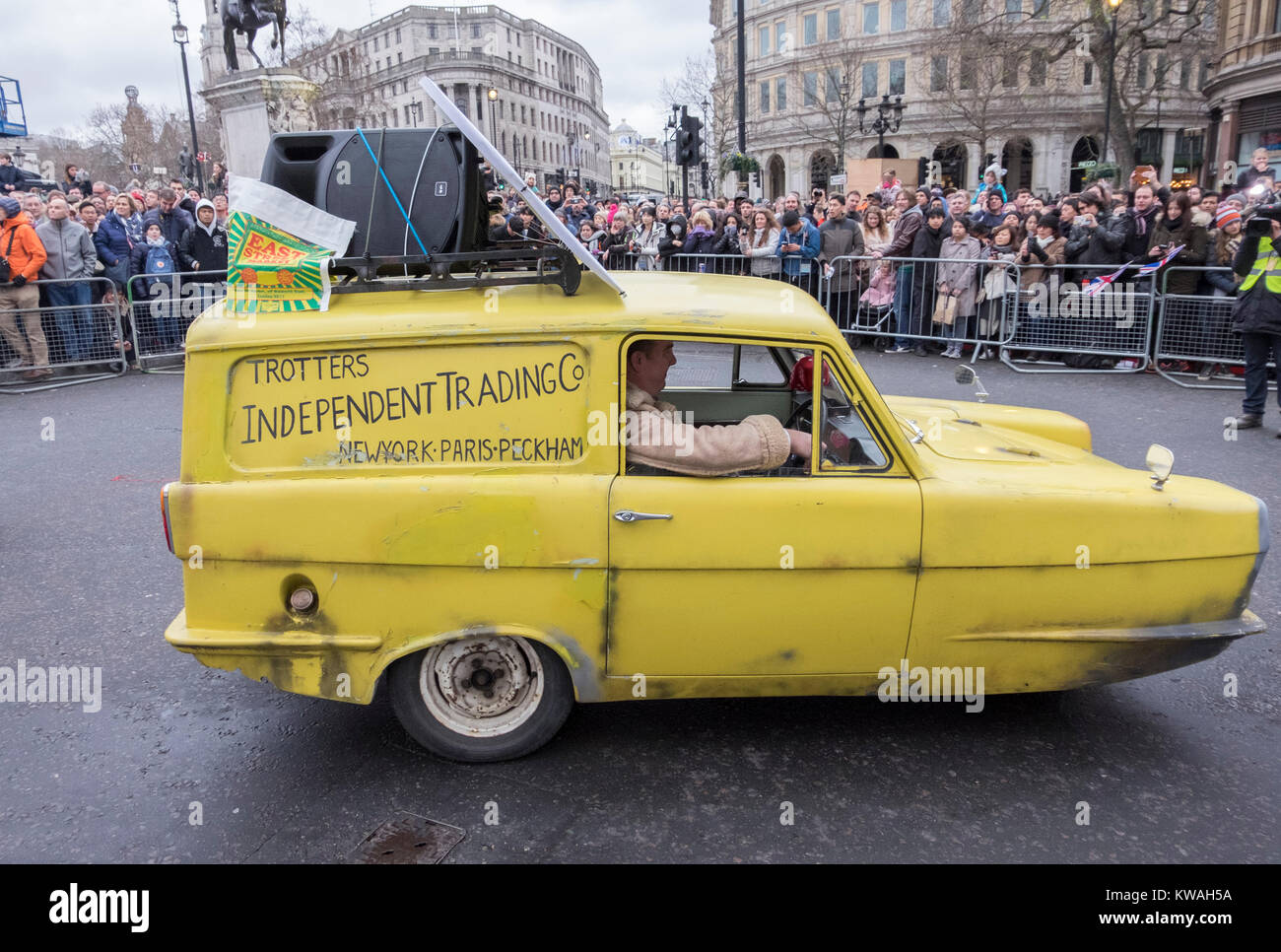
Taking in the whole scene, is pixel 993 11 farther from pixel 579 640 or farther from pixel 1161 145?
pixel 579 640

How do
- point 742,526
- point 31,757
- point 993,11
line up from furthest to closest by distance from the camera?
point 993,11 → point 31,757 → point 742,526

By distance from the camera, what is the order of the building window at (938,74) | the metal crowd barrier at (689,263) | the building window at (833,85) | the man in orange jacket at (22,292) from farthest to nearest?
the building window at (833,85)
the building window at (938,74)
the metal crowd barrier at (689,263)
the man in orange jacket at (22,292)

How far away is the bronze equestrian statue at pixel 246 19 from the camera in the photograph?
21.0 metres

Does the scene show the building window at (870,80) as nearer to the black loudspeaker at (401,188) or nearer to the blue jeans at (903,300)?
the blue jeans at (903,300)

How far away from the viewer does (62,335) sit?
38.4ft

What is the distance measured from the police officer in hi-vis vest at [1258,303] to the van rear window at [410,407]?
293 inches

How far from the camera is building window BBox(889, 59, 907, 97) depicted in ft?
216

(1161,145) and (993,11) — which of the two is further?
(1161,145)

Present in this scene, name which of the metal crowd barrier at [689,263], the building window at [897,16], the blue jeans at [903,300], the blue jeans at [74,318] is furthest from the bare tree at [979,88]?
the blue jeans at [74,318]

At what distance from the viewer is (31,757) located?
361cm

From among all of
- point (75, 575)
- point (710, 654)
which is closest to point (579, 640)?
point (710, 654)

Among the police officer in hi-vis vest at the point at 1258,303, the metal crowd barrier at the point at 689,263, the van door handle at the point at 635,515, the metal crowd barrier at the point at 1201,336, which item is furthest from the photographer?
the metal crowd barrier at the point at 689,263

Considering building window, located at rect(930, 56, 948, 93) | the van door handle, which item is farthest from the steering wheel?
building window, located at rect(930, 56, 948, 93)
